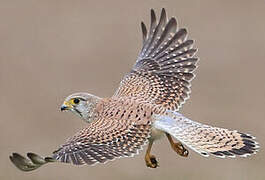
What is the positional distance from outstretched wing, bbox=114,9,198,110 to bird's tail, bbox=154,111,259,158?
2.29 ft

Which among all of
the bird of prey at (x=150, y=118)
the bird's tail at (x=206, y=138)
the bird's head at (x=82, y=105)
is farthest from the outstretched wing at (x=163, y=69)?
the bird's tail at (x=206, y=138)

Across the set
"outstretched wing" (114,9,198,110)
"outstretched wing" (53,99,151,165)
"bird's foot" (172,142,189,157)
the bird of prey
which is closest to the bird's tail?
the bird of prey

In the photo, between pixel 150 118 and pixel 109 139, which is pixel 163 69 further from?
pixel 109 139

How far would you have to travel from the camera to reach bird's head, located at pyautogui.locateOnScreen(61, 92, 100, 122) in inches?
551

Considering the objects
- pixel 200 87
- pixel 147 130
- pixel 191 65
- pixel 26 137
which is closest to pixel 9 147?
pixel 26 137

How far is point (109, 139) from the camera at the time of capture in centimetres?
1299

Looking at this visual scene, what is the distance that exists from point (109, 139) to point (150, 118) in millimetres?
706

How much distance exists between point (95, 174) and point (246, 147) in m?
6.79

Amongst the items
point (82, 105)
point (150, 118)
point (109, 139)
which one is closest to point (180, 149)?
point (150, 118)

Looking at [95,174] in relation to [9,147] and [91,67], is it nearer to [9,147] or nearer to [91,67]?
[9,147]

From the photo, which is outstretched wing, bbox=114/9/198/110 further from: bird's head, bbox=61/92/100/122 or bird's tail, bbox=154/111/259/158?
bird's tail, bbox=154/111/259/158

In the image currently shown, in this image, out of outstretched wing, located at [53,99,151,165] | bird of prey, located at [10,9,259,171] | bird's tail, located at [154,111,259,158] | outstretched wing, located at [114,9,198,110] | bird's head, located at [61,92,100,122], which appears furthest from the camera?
outstretched wing, located at [114,9,198,110]

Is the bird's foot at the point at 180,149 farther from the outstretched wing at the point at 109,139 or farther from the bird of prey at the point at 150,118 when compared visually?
the outstretched wing at the point at 109,139

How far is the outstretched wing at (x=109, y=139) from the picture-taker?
12.7 metres
